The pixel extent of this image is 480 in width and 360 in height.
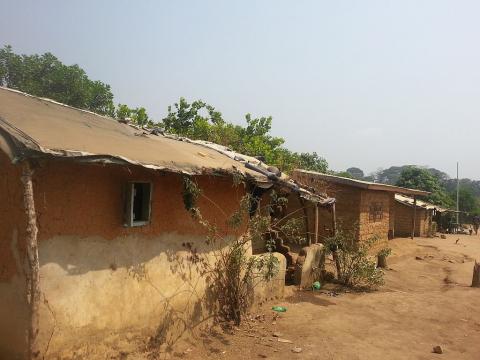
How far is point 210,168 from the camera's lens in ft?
18.9

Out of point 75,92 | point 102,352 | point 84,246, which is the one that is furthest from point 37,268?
point 75,92

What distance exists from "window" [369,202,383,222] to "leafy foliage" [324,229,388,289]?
6030mm

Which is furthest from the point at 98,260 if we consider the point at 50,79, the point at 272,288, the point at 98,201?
the point at 50,79

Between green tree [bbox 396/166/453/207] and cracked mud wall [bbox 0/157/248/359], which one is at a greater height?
green tree [bbox 396/166/453/207]

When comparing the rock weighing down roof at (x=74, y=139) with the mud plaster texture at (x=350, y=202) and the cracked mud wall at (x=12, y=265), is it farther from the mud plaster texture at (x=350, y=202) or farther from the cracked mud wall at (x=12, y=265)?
the mud plaster texture at (x=350, y=202)

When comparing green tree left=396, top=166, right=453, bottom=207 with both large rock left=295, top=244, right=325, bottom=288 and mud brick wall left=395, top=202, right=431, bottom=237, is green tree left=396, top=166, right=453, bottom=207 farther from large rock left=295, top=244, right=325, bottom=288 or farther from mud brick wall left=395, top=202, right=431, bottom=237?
large rock left=295, top=244, right=325, bottom=288

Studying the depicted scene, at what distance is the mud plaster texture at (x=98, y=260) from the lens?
3.93m

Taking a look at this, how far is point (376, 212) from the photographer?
54.2 feet

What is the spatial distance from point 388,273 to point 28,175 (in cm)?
1119

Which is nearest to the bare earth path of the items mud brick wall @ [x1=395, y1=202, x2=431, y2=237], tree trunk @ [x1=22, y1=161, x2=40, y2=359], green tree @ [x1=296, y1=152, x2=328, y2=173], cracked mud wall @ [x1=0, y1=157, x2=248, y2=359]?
cracked mud wall @ [x1=0, y1=157, x2=248, y2=359]

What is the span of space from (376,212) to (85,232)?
14.0 metres

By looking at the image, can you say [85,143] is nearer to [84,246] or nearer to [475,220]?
[84,246]

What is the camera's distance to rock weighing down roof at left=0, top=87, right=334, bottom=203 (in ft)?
11.9

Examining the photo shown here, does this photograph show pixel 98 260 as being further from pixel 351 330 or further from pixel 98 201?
pixel 351 330
